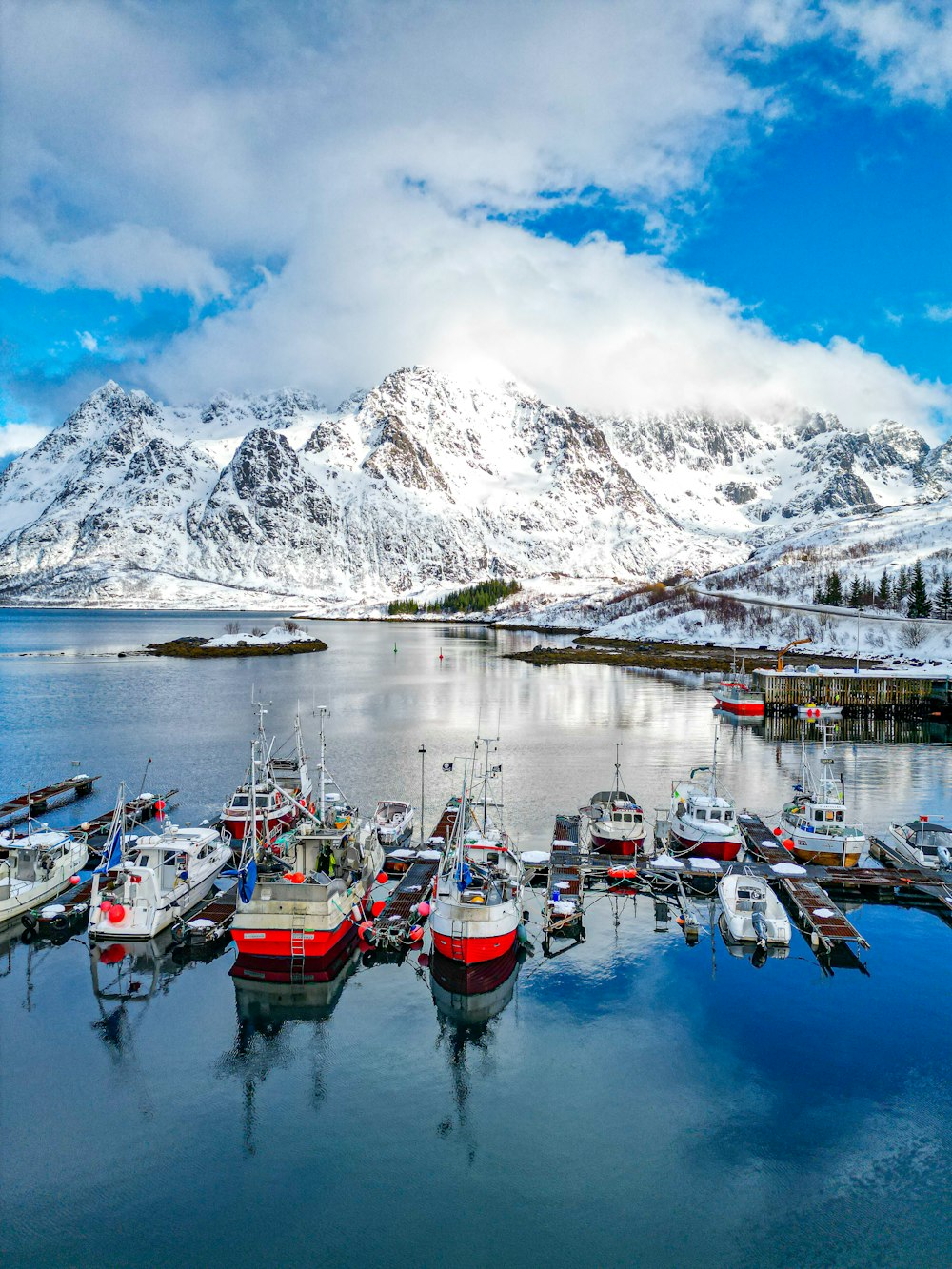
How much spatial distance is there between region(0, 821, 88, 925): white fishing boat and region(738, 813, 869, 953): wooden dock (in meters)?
30.9

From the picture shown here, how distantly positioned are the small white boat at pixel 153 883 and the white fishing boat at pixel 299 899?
317 centimetres

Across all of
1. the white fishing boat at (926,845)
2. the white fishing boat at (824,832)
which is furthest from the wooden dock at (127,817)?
the white fishing boat at (926,845)

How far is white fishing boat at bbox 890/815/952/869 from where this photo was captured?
38312 millimetres

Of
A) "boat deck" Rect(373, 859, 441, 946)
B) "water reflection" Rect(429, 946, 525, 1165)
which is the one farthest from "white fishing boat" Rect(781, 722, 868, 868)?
"boat deck" Rect(373, 859, 441, 946)

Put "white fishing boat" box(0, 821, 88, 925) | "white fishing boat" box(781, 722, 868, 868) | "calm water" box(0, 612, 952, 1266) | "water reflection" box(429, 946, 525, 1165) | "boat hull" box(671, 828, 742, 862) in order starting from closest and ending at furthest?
"calm water" box(0, 612, 952, 1266)
"water reflection" box(429, 946, 525, 1165)
"white fishing boat" box(0, 821, 88, 925)
"boat hull" box(671, 828, 742, 862)
"white fishing boat" box(781, 722, 868, 868)

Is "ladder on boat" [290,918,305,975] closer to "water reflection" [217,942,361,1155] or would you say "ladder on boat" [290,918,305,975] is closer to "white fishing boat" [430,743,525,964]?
"water reflection" [217,942,361,1155]

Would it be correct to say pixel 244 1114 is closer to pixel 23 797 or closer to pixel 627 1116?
pixel 627 1116

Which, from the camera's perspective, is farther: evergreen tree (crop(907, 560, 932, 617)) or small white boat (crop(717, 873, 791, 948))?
evergreen tree (crop(907, 560, 932, 617))

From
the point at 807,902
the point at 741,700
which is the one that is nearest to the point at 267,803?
the point at 807,902

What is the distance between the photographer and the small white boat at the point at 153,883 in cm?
3059

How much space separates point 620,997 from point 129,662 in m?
121

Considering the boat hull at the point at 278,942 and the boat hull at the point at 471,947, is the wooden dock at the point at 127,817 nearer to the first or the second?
the boat hull at the point at 278,942

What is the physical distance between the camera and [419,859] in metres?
38.1

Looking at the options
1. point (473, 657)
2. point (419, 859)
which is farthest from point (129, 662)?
point (419, 859)
